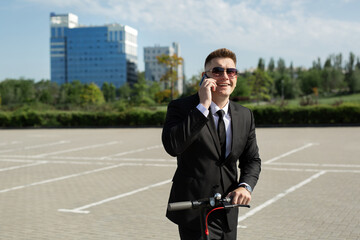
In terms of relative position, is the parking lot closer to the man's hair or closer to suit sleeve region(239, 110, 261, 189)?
suit sleeve region(239, 110, 261, 189)

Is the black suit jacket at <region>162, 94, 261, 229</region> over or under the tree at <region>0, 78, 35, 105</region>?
under

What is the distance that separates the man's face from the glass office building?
159 m

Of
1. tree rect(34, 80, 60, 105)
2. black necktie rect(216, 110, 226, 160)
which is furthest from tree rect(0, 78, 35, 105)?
black necktie rect(216, 110, 226, 160)

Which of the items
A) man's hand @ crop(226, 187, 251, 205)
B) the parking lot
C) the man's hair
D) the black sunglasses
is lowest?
the parking lot

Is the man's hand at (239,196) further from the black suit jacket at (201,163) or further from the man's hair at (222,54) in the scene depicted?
the man's hair at (222,54)

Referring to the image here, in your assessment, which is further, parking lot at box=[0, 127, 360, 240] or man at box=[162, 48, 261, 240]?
parking lot at box=[0, 127, 360, 240]

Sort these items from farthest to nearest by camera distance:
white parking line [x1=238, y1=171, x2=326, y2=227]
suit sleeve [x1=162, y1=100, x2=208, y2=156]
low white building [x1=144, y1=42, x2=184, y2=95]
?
1. low white building [x1=144, y1=42, x2=184, y2=95]
2. white parking line [x1=238, y1=171, x2=326, y2=227]
3. suit sleeve [x1=162, y1=100, x2=208, y2=156]

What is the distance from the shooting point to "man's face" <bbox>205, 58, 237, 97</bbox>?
8.07ft

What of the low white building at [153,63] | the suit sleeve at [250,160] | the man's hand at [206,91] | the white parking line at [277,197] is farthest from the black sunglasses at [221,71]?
the low white building at [153,63]

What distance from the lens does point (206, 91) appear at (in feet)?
7.63

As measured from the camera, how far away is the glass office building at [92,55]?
529ft

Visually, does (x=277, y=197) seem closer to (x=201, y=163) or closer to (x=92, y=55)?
(x=201, y=163)

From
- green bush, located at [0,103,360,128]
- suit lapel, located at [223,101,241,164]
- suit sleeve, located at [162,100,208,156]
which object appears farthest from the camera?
green bush, located at [0,103,360,128]

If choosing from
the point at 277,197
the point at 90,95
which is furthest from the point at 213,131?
the point at 90,95
